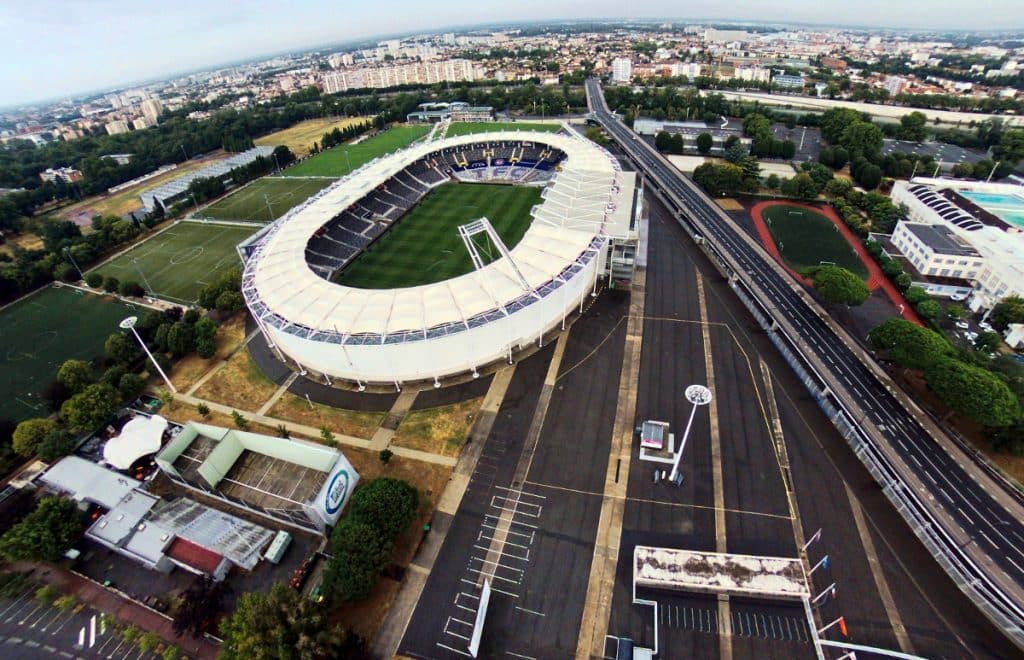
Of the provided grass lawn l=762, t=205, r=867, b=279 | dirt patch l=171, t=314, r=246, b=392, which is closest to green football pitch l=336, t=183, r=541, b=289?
dirt patch l=171, t=314, r=246, b=392

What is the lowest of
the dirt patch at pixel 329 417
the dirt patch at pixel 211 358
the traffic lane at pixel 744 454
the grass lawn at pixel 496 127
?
the traffic lane at pixel 744 454

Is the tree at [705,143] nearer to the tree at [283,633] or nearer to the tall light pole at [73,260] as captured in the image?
the tree at [283,633]

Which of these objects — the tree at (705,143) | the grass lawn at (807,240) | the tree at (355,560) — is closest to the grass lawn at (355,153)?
the tree at (705,143)

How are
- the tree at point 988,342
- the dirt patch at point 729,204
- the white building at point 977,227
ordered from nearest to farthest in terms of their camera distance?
1. the tree at point 988,342
2. the white building at point 977,227
3. the dirt patch at point 729,204

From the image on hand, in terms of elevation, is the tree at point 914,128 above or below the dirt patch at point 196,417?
above

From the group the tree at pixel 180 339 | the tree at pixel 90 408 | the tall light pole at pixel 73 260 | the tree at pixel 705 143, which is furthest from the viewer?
the tree at pixel 705 143

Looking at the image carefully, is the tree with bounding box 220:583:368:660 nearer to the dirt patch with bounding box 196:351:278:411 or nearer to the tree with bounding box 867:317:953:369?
the dirt patch with bounding box 196:351:278:411
